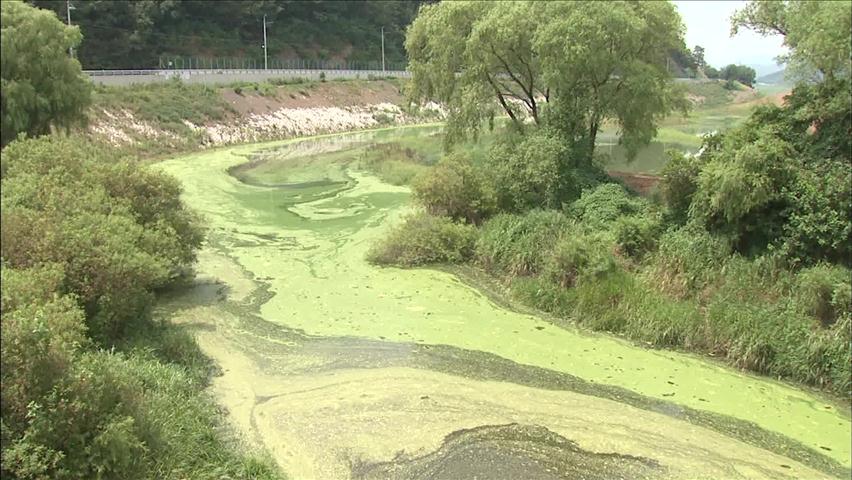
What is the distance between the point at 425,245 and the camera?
48.1 ft

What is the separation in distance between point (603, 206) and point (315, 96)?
4177cm

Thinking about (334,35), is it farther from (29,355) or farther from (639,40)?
(29,355)

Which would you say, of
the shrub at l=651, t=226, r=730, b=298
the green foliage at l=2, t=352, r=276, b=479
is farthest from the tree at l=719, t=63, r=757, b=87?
the green foliage at l=2, t=352, r=276, b=479

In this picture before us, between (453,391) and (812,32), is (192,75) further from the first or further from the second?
(453,391)

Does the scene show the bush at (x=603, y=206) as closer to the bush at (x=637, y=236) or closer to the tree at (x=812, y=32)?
the bush at (x=637, y=236)

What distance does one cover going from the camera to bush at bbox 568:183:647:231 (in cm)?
1408

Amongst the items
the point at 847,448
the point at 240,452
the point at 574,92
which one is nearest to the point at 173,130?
the point at 574,92

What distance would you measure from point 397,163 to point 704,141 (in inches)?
636

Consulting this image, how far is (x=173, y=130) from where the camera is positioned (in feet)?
113

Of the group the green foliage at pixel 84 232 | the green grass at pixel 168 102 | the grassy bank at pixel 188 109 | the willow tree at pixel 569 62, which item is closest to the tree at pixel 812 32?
the willow tree at pixel 569 62

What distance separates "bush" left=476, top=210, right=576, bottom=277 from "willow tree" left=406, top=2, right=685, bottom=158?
3467 mm

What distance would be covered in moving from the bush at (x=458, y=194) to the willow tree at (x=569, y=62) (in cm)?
280

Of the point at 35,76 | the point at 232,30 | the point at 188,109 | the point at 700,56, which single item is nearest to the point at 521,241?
the point at 35,76

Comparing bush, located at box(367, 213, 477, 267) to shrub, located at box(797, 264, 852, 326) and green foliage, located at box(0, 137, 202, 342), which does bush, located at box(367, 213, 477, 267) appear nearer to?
green foliage, located at box(0, 137, 202, 342)
